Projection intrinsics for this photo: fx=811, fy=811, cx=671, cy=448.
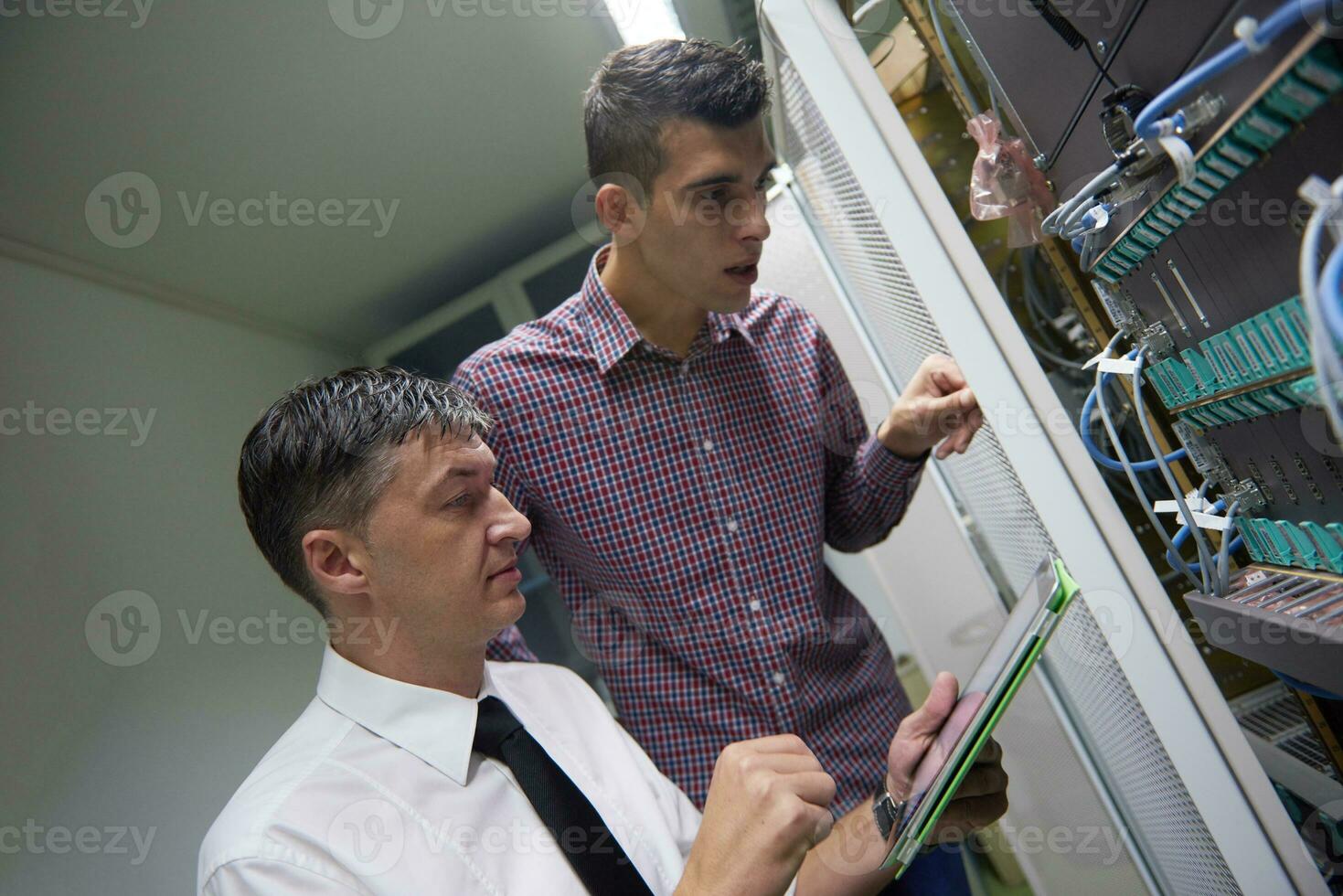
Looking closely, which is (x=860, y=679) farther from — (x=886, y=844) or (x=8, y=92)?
(x=8, y=92)

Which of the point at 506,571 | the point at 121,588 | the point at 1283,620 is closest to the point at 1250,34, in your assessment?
the point at 1283,620

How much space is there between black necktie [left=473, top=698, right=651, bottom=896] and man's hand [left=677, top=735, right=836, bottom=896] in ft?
0.51

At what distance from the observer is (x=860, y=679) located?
1307 millimetres

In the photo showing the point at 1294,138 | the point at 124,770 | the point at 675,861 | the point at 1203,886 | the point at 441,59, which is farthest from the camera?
the point at 441,59

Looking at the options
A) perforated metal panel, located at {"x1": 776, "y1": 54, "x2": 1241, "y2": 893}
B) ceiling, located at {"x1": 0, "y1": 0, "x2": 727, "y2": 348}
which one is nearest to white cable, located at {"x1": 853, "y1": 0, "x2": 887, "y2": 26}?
perforated metal panel, located at {"x1": 776, "y1": 54, "x2": 1241, "y2": 893}

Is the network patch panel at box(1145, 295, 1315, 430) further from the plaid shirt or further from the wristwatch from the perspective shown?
the plaid shirt

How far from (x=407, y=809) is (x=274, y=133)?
1660 mm

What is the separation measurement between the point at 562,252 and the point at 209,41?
6.89 feet

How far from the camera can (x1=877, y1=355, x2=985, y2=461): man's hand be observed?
108cm

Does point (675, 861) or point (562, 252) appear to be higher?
point (562, 252)

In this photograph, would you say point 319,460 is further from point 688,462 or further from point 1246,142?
point 1246,142

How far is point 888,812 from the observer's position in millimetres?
910

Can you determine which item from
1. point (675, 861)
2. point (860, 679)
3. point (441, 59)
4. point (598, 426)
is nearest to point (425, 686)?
point (675, 861)

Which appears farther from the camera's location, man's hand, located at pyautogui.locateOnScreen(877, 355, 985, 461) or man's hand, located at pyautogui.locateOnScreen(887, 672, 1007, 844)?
man's hand, located at pyautogui.locateOnScreen(877, 355, 985, 461)
